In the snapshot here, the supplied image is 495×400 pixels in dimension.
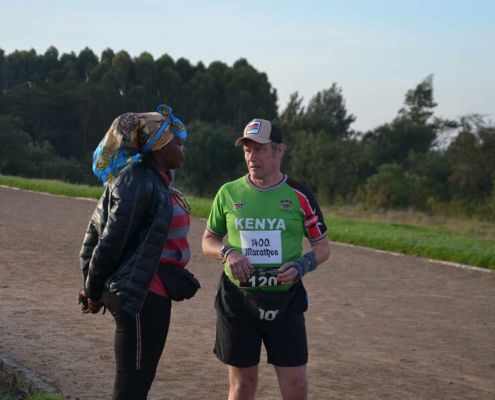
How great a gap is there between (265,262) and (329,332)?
195 inches

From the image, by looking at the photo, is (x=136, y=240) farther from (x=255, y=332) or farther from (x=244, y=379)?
(x=244, y=379)

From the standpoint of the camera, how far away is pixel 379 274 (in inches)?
588

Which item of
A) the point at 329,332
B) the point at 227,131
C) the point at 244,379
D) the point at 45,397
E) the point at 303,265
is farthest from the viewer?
the point at 227,131

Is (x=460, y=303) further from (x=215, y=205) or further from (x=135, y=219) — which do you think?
(x=135, y=219)

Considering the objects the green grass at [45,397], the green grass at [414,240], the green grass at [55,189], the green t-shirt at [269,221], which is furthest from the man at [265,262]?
the green grass at [55,189]

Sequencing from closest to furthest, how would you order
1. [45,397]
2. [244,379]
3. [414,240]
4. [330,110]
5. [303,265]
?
1. [303,265]
2. [244,379]
3. [45,397]
4. [414,240]
5. [330,110]

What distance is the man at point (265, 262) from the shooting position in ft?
16.3

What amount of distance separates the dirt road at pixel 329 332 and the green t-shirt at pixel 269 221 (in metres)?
1.92

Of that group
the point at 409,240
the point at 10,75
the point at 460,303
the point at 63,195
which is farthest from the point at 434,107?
the point at 460,303

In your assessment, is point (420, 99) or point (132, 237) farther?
point (420, 99)

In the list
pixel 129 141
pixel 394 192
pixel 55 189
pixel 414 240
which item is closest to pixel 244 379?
pixel 129 141

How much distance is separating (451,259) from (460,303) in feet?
15.1

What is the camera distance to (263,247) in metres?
4.97

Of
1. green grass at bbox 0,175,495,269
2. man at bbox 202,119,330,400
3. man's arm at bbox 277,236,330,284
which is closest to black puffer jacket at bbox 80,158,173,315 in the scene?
man at bbox 202,119,330,400
